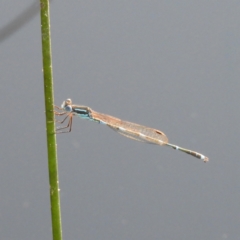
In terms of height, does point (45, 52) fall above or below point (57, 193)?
above

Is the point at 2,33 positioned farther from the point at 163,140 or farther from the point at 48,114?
the point at 48,114

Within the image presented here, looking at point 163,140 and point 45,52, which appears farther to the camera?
point 163,140

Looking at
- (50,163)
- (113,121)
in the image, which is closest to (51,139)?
(50,163)

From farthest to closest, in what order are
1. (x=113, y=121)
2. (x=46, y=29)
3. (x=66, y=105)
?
(x=113, y=121), (x=66, y=105), (x=46, y=29)

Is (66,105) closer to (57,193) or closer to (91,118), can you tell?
(91,118)

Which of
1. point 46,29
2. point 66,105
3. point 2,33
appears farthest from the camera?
point 2,33

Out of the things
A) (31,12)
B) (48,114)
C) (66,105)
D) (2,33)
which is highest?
(31,12)

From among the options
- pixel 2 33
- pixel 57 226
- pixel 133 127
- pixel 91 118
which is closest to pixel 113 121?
pixel 133 127
